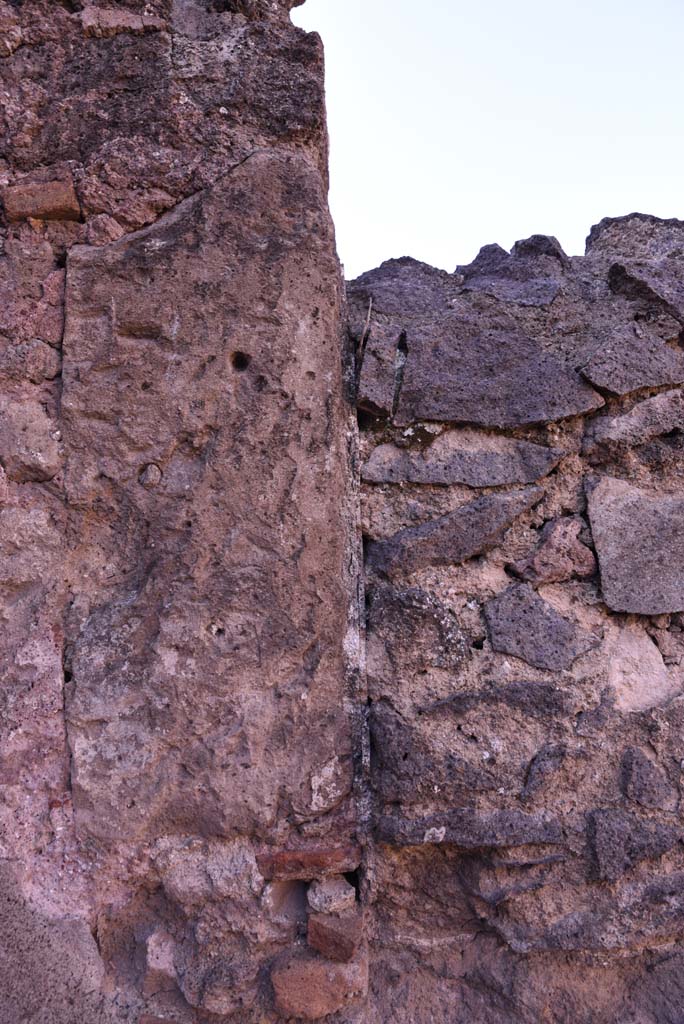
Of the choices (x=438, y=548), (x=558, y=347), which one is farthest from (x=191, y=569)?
(x=558, y=347)

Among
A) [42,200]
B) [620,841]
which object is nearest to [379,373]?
[42,200]

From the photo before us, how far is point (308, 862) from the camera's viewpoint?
1391 mm

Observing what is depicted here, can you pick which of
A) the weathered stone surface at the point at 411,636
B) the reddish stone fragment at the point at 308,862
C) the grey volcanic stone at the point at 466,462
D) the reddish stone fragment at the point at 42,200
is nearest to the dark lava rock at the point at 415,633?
the weathered stone surface at the point at 411,636

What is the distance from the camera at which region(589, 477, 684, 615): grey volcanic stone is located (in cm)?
150

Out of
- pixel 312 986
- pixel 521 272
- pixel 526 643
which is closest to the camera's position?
pixel 312 986

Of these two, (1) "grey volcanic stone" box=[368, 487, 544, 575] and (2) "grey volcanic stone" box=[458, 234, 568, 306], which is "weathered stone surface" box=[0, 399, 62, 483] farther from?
(2) "grey volcanic stone" box=[458, 234, 568, 306]

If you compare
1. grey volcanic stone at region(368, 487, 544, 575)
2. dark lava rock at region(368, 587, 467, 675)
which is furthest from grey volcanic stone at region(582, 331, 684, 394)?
dark lava rock at region(368, 587, 467, 675)

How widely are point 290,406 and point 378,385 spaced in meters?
0.25

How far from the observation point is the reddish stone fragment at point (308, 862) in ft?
4.50

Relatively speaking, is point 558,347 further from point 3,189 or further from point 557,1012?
point 557,1012

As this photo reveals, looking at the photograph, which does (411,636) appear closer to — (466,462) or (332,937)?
(466,462)

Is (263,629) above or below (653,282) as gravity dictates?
below

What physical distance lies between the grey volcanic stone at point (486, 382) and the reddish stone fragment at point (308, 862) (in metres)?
0.91

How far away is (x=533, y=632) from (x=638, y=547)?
0.30 metres
